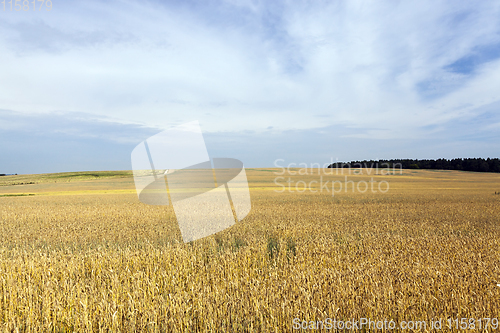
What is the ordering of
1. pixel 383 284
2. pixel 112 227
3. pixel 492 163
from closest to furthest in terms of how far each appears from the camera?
1. pixel 383 284
2. pixel 112 227
3. pixel 492 163

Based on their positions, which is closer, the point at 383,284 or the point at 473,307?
the point at 473,307

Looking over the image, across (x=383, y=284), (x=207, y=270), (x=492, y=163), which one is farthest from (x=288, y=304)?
(x=492, y=163)

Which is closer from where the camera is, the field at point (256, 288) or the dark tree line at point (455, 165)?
the field at point (256, 288)

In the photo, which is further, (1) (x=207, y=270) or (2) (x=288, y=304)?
(1) (x=207, y=270)

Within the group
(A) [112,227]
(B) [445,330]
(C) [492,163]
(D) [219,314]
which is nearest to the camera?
(B) [445,330]

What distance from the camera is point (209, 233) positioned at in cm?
853

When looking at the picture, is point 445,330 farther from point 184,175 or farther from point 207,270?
point 184,175

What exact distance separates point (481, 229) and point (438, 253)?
5.01 metres

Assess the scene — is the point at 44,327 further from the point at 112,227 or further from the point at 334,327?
the point at 112,227

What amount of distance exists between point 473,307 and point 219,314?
117 inches

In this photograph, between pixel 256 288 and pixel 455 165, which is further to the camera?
pixel 455 165

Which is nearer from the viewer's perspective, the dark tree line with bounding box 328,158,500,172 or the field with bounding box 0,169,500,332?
the field with bounding box 0,169,500,332

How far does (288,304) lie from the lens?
3424 millimetres

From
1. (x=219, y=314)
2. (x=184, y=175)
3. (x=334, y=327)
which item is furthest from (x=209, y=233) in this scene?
(x=184, y=175)
